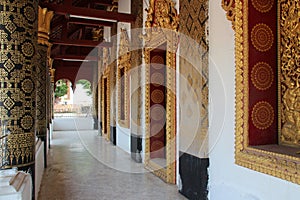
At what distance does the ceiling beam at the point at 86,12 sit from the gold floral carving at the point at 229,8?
3.38 meters

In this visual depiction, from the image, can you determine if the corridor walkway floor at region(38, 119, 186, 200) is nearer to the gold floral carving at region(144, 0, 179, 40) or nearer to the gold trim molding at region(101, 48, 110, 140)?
the gold floral carving at region(144, 0, 179, 40)

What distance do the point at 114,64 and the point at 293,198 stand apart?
22.1 ft

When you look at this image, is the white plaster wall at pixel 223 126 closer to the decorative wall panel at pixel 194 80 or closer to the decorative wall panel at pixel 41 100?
the decorative wall panel at pixel 194 80

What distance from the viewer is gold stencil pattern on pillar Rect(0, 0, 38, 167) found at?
2057 mm

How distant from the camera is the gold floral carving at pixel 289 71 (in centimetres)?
215

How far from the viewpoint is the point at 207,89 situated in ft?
9.91

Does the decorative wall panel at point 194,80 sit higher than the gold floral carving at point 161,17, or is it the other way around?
the gold floral carving at point 161,17

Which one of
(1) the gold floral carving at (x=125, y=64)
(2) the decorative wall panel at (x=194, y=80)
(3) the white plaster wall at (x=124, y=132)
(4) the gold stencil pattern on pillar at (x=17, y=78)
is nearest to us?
(4) the gold stencil pattern on pillar at (x=17, y=78)

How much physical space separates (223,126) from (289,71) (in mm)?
798

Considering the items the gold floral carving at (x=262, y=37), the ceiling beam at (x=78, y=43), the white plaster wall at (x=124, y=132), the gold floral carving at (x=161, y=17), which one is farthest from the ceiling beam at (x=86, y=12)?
the gold floral carving at (x=262, y=37)

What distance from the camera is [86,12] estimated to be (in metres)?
5.46

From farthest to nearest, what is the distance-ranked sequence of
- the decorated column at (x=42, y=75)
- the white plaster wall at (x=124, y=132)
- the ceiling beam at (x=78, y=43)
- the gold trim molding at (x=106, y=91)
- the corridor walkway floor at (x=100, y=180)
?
the gold trim molding at (x=106, y=91)
the ceiling beam at (x=78, y=43)
the white plaster wall at (x=124, y=132)
the decorated column at (x=42, y=75)
the corridor walkway floor at (x=100, y=180)

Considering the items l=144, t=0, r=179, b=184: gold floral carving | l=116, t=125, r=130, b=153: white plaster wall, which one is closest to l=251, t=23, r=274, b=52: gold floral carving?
l=144, t=0, r=179, b=184: gold floral carving

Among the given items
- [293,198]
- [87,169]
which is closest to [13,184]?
[293,198]
